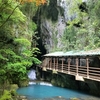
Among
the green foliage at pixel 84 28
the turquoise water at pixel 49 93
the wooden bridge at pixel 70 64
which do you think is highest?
the green foliage at pixel 84 28

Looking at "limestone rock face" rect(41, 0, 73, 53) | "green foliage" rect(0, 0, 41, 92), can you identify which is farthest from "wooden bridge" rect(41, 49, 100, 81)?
"green foliage" rect(0, 0, 41, 92)

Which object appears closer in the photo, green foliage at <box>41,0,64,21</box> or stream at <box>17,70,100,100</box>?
stream at <box>17,70,100,100</box>

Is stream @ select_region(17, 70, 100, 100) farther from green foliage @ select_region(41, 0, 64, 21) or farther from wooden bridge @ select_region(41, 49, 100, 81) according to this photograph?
green foliage @ select_region(41, 0, 64, 21)

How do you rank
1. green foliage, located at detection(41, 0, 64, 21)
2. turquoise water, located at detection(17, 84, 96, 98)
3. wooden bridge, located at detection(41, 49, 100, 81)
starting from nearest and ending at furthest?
turquoise water, located at detection(17, 84, 96, 98) → wooden bridge, located at detection(41, 49, 100, 81) → green foliage, located at detection(41, 0, 64, 21)

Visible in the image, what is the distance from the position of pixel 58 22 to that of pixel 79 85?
12.9 meters

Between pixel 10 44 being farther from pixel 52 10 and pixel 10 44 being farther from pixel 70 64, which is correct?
pixel 52 10

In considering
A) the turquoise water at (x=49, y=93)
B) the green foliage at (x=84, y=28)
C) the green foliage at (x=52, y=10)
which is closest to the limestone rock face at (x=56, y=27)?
the green foliage at (x=52, y=10)

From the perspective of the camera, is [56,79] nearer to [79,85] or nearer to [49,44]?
[79,85]

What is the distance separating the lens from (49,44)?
28781mm

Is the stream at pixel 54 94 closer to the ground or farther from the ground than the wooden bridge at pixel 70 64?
closer to the ground

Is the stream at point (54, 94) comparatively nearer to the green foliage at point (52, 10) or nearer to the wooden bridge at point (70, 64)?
the wooden bridge at point (70, 64)

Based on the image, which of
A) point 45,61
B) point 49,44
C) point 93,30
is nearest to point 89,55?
point 93,30

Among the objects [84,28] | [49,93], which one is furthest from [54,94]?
[84,28]

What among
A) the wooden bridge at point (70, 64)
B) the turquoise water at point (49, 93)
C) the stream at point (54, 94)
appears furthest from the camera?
the wooden bridge at point (70, 64)
